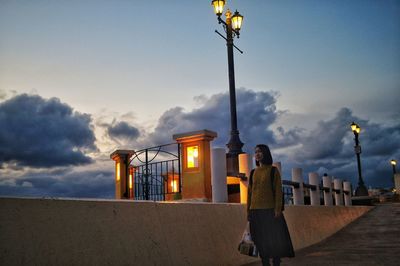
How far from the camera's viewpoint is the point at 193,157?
10.7 metres

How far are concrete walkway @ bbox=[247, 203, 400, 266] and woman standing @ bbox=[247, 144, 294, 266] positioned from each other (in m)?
1.78

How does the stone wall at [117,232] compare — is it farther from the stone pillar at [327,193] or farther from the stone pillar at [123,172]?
the stone pillar at [327,193]

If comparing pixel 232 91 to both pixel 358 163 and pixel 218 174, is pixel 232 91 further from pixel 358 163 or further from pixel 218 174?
pixel 358 163

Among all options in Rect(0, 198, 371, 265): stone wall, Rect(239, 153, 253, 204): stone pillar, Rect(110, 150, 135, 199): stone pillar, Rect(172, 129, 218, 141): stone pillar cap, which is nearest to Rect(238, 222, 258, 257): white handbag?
Rect(0, 198, 371, 265): stone wall

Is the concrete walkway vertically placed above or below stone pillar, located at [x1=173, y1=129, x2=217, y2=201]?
below

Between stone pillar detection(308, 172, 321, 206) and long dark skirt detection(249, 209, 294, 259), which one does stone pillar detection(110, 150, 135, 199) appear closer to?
stone pillar detection(308, 172, 321, 206)

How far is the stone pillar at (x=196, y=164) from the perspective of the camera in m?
10.5

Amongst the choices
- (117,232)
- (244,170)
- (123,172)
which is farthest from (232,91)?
(117,232)

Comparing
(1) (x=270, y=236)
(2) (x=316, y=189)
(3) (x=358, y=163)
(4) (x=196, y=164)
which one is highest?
(3) (x=358, y=163)

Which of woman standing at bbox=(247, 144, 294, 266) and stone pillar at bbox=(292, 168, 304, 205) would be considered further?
stone pillar at bbox=(292, 168, 304, 205)

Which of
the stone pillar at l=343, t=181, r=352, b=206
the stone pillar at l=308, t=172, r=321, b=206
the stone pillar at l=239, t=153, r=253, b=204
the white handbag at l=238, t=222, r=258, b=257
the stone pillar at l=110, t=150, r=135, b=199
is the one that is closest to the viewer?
the white handbag at l=238, t=222, r=258, b=257

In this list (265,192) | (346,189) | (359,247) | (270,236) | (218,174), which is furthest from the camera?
(346,189)

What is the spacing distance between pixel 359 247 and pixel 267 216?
517 cm

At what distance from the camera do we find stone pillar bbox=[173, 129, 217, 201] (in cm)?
1045
